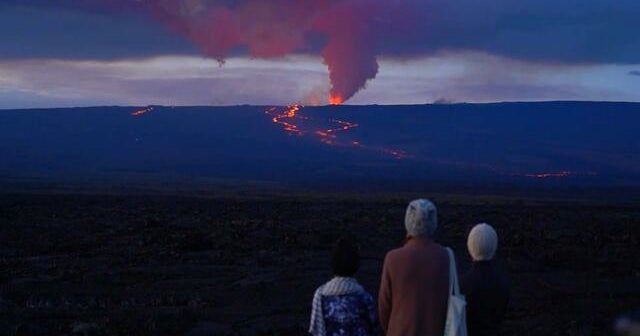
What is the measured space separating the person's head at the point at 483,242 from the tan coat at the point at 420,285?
8.0 inches

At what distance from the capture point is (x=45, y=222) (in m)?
33.8

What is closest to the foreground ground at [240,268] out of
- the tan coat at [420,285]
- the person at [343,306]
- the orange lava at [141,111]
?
the person at [343,306]

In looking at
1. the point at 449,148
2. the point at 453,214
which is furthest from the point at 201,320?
the point at 449,148

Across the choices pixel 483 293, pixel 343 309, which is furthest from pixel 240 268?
pixel 483 293

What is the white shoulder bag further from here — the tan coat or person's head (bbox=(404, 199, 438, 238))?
person's head (bbox=(404, 199, 438, 238))

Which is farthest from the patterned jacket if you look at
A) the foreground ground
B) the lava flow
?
the lava flow

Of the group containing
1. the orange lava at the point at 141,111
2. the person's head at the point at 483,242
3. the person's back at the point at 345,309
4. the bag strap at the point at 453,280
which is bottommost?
the orange lava at the point at 141,111

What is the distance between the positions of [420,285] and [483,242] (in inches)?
19.1

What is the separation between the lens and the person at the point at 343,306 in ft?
19.2

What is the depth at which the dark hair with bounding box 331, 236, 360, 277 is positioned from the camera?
18.9ft

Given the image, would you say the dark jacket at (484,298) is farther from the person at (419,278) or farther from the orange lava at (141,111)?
the orange lava at (141,111)

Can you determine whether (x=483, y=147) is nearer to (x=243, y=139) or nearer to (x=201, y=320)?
(x=243, y=139)

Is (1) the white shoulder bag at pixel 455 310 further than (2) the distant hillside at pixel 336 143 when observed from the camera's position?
No

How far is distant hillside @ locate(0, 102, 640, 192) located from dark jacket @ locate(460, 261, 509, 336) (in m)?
83.6
